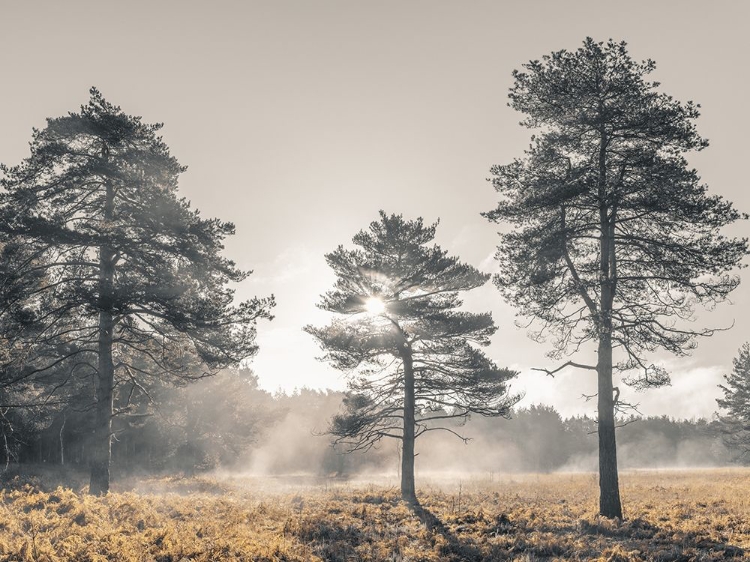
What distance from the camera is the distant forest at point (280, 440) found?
3684 centimetres

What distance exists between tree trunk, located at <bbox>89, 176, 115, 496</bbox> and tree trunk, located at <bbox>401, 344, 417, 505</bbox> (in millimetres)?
9842

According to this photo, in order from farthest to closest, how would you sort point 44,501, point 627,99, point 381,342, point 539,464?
point 539,464 → point 381,342 → point 627,99 → point 44,501

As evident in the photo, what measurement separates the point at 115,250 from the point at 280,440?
59158 millimetres

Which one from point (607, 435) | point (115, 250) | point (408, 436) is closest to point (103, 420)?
point (115, 250)

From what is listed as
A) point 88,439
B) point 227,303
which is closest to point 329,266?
point 227,303

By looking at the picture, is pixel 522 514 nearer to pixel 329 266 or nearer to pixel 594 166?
pixel 594 166

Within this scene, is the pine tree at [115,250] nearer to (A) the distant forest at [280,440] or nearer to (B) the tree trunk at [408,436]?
(A) the distant forest at [280,440]

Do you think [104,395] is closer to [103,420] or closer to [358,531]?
[103,420]

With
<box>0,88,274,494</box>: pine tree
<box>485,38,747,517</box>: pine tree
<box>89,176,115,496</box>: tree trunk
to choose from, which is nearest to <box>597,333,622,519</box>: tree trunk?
<box>485,38,747,517</box>: pine tree

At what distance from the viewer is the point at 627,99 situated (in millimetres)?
14250

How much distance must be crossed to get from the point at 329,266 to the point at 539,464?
78404 mm

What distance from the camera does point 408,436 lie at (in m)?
20.6

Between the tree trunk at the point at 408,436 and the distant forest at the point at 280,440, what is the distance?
3.55 m

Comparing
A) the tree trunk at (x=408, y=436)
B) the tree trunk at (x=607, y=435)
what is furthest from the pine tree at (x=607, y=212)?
the tree trunk at (x=408, y=436)
